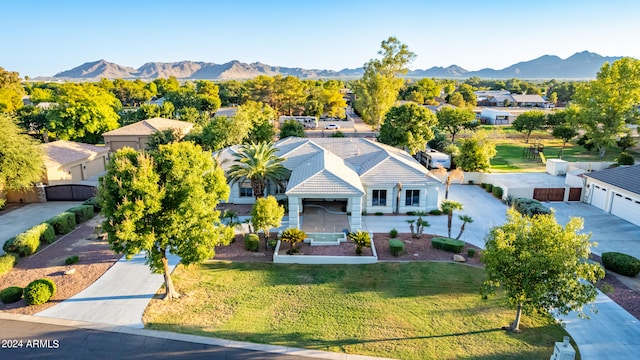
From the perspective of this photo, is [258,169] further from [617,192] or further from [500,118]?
[500,118]

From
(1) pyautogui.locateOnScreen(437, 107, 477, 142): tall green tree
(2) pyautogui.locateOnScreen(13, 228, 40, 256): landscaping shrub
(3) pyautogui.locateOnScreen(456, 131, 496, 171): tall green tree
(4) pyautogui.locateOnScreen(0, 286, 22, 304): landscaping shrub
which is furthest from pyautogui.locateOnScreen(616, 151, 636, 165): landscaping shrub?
(2) pyautogui.locateOnScreen(13, 228, 40, 256): landscaping shrub

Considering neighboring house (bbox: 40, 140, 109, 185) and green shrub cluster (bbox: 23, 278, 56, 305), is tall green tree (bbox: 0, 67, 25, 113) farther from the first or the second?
green shrub cluster (bbox: 23, 278, 56, 305)

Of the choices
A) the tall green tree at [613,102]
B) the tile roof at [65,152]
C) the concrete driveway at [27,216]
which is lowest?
the concrete driveway at [27,216]

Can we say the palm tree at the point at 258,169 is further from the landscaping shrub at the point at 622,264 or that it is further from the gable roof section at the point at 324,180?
the landscaping shrub at the point at 622,264

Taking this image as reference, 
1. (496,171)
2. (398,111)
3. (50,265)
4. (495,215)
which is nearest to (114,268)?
(50,265)

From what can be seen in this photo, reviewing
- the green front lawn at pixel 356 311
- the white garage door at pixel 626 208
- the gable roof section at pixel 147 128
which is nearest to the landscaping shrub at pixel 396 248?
the green front lawn at pixel 356 311

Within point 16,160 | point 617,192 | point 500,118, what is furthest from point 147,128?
point 500,118

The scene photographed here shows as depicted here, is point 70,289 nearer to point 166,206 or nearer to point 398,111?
point 166,206
